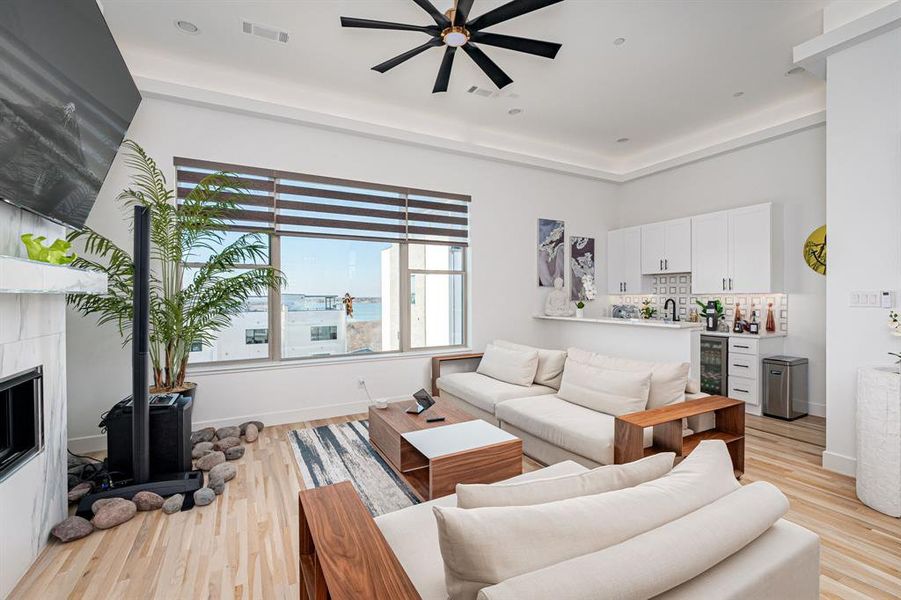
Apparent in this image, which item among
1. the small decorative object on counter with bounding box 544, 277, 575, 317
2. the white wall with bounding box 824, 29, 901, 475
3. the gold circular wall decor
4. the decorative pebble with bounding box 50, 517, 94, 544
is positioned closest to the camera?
the decorative pebble with bounding box 50, 517, 94, 544

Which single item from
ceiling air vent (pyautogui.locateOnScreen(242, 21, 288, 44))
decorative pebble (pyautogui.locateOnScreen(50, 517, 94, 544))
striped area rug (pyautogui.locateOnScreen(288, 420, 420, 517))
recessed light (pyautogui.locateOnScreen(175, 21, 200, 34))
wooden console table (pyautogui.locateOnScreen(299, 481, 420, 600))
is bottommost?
striped area rug (pyautogui.locateOnScreen(288, 420, 420, 517))

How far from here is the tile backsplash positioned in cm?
479

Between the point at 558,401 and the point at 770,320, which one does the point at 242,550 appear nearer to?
the point at 558,401

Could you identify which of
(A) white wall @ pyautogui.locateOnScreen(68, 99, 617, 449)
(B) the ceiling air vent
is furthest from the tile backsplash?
(B) the ceiling air vent

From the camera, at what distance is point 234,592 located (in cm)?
183

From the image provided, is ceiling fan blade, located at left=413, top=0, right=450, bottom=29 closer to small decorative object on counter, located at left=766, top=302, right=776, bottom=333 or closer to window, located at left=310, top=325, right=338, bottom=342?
window, located at left=310, top=325, right=338, bottom=342

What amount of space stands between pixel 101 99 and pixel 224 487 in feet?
8.05

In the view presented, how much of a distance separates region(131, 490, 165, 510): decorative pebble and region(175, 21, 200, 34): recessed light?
3270mm

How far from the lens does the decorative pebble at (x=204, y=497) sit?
257cm

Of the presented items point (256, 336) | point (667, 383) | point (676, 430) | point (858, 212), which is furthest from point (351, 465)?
point (858, 212)

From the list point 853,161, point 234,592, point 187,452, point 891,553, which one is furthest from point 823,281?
point 187,452

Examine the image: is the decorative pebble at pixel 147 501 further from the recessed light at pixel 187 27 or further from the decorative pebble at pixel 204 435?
the recessed light at pixel 187 27

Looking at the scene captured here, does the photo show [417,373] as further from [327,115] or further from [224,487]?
[327,115]

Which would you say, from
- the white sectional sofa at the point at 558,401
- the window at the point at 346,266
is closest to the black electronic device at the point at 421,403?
the white sectional sofa at the point at 558,401
